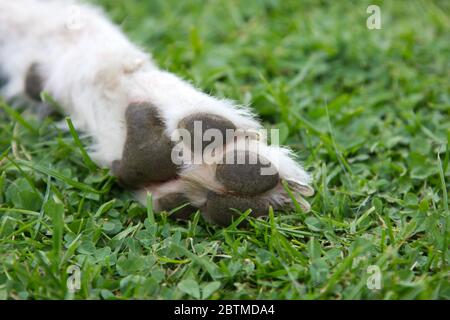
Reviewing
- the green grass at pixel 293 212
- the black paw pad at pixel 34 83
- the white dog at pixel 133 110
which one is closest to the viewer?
the green grass at pixel 293 212

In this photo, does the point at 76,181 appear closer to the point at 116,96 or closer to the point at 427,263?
the point at 116,96

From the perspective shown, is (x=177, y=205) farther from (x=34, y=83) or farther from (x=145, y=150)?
(x=34, y=83)

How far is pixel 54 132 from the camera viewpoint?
216 cm

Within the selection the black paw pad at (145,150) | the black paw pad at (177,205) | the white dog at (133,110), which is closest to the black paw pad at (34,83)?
the white dog at (133,110)

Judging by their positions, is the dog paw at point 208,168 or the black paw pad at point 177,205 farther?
the black paw pad at point 177,205

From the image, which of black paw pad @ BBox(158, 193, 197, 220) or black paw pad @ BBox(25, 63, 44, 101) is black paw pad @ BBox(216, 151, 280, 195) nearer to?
black paw pad @ BBox(158, 193, 197, 220)

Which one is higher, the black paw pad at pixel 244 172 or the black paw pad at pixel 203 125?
the black paw pad at pixel 203 125

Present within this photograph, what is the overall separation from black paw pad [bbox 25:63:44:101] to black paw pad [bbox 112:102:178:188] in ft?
1.89

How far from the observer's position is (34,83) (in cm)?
222

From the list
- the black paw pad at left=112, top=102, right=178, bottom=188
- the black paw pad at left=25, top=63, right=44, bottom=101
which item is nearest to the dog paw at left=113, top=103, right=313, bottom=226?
the black paw pad at left=112, top=102, right=178, bottom=188

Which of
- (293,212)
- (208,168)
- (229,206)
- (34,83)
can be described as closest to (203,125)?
(208,168)

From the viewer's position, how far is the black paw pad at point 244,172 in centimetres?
155

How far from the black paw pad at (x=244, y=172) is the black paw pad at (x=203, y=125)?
0.24 ft

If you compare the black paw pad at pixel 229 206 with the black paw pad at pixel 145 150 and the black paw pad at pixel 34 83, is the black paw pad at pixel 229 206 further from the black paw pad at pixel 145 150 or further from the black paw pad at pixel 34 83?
the black paw pad at pixel 34 83
